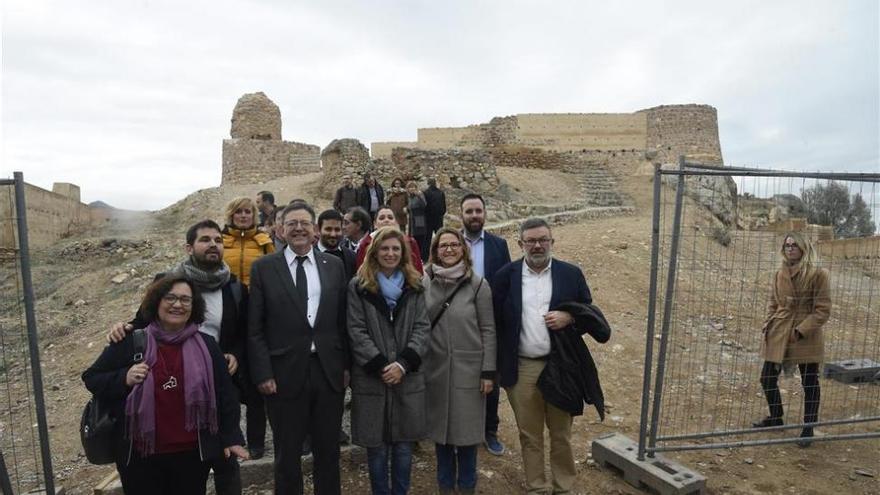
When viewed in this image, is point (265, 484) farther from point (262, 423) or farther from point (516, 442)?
point (516, 442)

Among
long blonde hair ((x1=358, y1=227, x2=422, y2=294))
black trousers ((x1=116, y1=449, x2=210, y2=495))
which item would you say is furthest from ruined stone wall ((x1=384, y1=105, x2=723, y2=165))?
black trousers ((x1=116, y1=449, x2=210, y2=495))

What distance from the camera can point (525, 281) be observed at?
9.95ft

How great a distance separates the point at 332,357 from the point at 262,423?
3.84 feet

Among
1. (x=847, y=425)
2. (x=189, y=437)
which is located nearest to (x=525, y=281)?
(x=189, y=437)

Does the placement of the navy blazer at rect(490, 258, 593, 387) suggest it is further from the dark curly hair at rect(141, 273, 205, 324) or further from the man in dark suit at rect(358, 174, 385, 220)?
the man in dark suit at rect(358, 174, 385, 220)

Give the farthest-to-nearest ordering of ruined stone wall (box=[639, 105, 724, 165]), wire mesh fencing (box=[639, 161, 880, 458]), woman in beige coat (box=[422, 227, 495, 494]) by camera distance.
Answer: ruined stone wall (box=[639, 105, 724, 165]), wire mesh fencing (box=[639, 161, 880, 458]), woman in beige coat (box=[422, 227, 495, 494])

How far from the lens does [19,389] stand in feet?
19.7

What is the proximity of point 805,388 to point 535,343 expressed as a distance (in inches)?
103

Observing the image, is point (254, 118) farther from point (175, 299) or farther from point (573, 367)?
point (573, 367)

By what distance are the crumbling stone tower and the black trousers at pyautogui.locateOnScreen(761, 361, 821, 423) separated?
19.4 meters

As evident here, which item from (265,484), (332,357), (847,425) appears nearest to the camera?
(332,357)

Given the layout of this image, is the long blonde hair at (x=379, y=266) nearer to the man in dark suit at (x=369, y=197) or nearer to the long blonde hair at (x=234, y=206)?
the long blonde hair at (x=234, y=206)

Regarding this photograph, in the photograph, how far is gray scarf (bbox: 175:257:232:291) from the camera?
8.77ft

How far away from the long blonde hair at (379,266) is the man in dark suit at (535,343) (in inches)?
23.9
